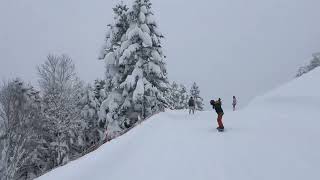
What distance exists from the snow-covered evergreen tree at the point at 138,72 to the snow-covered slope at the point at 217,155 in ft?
34.9

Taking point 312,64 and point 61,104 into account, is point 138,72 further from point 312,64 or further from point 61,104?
point 312,64

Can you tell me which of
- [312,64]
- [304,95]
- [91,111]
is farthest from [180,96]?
[304,95]

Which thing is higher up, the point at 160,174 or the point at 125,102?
the point at 125,102

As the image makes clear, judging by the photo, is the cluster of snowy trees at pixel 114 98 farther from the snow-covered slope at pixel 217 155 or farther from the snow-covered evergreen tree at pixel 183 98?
the snow-covered evergreen tree at pixel 183 98

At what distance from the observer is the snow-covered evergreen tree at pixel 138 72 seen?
95.8 feet

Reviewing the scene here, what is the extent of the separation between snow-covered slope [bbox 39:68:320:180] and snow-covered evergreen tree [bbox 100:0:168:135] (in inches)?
418

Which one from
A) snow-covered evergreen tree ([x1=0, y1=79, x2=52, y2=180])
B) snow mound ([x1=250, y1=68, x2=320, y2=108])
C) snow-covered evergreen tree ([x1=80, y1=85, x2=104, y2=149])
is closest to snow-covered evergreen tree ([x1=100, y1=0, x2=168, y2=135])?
snow-covered evergreen tree ([x1=0, y1=79, x2=52, y2=180])

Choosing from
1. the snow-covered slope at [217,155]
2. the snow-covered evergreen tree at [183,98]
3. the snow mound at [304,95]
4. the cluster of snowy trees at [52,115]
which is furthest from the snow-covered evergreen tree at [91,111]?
the snow-covered evergreen tree at [183,98]

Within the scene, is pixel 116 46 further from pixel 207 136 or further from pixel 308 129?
pixel 308 129

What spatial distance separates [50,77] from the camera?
43.0m

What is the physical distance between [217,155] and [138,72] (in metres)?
17.2

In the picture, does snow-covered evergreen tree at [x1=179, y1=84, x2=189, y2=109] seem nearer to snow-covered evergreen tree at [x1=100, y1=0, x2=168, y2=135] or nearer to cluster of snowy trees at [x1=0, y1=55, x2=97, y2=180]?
cluster of snowy trees at [x1=0, y1=55, x2=97, y2=180]

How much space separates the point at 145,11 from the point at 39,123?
54.8 ft

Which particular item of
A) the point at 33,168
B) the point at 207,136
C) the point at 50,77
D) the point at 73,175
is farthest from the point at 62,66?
the point at 73,175
